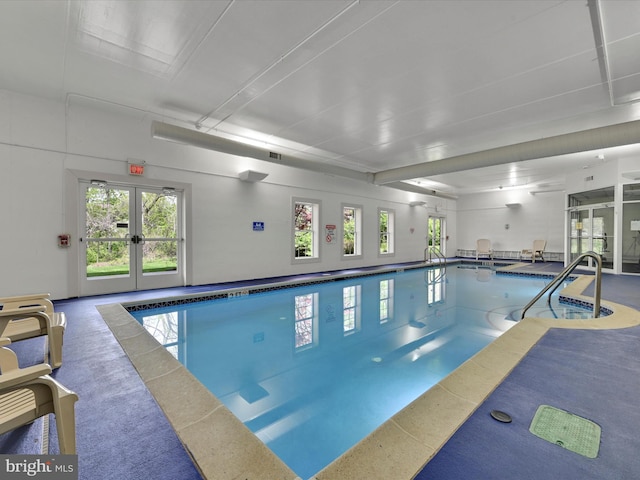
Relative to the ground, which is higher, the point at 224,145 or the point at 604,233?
the point at 224,145

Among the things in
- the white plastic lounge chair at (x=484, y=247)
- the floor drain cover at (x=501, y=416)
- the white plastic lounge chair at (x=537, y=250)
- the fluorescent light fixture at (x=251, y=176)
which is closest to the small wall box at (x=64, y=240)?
the fluorescent light fixture at (x=251, y=176)

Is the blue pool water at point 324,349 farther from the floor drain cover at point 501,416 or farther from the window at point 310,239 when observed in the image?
the window at point 310,239

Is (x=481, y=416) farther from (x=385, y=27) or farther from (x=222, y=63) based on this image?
(x=222, y=63)

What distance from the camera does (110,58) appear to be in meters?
3.29

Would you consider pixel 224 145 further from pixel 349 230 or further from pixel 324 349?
pixel 349 230

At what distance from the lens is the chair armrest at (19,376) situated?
998mm

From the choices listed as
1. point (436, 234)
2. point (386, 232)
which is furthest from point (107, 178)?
point (436, 234)

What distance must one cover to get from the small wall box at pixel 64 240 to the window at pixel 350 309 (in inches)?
175

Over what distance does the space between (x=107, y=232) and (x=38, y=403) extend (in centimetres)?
476

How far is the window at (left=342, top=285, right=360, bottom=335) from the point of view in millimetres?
4254

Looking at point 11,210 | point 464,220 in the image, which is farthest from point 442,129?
point 464,220

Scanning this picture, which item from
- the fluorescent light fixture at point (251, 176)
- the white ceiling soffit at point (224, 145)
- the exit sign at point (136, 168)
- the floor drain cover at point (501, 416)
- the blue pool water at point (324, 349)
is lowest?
the blue pool water at point (324, 349)

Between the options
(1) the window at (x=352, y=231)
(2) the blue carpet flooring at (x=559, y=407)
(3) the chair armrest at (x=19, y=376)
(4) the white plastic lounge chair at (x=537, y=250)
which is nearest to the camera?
(3) the chair armrest at (x=19, y=376)

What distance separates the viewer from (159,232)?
558 centimetres
